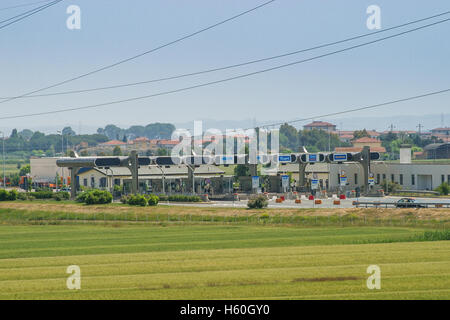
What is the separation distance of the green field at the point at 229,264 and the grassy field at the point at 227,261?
5cm

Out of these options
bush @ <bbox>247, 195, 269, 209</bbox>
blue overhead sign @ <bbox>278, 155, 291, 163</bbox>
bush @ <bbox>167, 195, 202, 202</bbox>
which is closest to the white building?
bush @ <bbox>167, 195, 202, 202</bbox>

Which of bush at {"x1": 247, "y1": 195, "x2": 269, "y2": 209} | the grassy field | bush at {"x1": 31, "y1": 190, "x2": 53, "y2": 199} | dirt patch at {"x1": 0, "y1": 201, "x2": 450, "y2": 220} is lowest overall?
the grassy field

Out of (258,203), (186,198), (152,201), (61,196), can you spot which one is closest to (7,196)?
(61,196)

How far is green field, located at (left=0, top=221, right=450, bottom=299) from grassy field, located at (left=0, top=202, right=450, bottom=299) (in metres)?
0.05

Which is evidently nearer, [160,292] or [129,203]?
[160,292]

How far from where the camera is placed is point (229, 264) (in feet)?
99.8

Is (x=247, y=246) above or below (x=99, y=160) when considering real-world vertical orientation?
below

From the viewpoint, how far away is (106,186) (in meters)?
116

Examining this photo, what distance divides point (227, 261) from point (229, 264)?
115cm

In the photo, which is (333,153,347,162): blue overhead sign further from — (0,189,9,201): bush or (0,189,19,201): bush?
(0,189,9,201): bush

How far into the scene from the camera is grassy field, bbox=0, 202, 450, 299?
77.7ft
